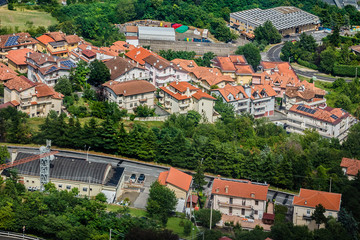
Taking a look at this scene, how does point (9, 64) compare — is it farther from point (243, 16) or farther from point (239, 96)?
point (243, 16)

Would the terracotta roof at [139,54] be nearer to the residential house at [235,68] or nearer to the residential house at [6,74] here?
the residential house at [235,68]

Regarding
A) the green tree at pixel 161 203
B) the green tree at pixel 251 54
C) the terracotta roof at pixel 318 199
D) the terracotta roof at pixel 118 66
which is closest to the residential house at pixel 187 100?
the terracotta roof at pixel 118 66

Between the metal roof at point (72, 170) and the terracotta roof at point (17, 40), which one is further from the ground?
the terracotta roof at point (17, 40)

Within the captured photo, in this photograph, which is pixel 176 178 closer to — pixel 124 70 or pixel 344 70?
pixel 124 70

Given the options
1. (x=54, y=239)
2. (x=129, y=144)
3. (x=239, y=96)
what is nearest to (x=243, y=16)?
(x=239, y=96)

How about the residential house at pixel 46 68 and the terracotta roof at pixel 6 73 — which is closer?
the terracotta roof at pixel 6 73

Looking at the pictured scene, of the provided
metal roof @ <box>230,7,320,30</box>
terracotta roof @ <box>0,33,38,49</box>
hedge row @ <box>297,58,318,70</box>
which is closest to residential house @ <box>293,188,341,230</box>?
terracotta roof @ <box>0,33,38,49</box>

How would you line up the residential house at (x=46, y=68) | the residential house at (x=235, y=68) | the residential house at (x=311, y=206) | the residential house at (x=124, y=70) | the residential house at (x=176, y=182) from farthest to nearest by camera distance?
1. the residential house at (x=235, y=68)
2. the residential house at (x=124, y=70)
3. the residential house at (x=46, y=68)
4. the residential house at (x=176, y=182)
5. the residential house at (x=311, y=206)
